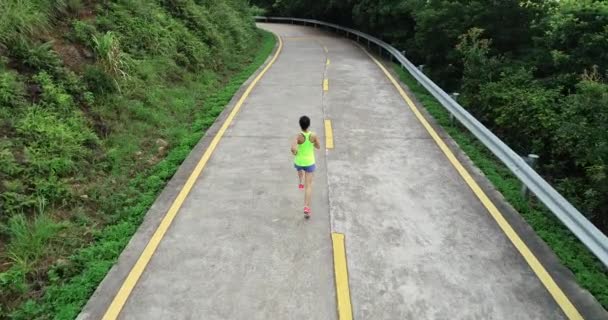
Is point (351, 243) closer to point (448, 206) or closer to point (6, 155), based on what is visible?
point (448, 206)

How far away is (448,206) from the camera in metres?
7.72

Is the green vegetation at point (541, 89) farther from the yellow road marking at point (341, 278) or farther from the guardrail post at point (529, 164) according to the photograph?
the yellow road marking at point (341, 278)

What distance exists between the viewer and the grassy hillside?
6.11m

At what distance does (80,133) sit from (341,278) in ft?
18.3

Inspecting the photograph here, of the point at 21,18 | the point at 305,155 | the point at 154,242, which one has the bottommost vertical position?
the point at 154,242

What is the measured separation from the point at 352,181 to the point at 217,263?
3.23m

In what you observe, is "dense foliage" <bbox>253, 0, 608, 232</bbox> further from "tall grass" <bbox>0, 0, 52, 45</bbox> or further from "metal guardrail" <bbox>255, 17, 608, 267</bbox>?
"tall grass" <bbox>0, 0, 52, 45</bbox>

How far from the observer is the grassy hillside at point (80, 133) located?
611 centimetres

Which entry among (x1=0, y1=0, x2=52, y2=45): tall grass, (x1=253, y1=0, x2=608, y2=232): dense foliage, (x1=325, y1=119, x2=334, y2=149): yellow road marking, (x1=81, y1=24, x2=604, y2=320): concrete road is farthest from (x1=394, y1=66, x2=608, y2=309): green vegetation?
(x1=0, y1=0, x2=52, y2=45): tall grass

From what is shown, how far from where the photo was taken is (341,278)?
5.89 metres

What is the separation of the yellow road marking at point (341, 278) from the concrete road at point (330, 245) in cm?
7

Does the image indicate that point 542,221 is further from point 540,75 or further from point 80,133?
point 80,133

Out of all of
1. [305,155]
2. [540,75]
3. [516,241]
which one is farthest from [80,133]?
[540,75]

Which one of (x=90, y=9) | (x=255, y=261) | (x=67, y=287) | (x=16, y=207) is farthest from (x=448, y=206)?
(x=90, y=9)
